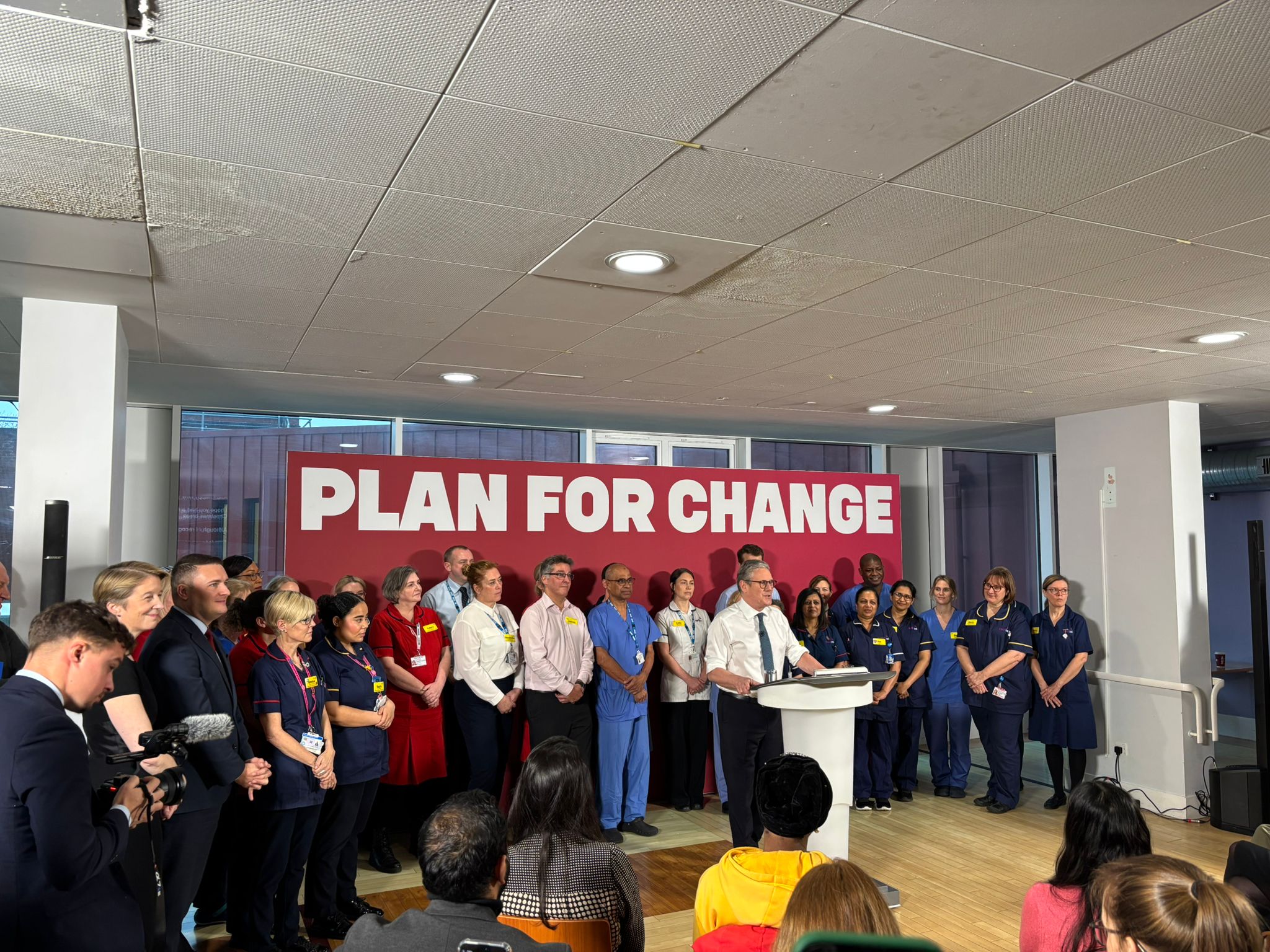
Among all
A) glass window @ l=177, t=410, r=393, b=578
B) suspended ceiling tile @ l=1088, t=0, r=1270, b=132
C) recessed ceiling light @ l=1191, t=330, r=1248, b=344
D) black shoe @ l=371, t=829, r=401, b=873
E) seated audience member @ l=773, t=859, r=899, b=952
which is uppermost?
suspended ceiling tile @ l=1088, t=0, r=1270, b=132

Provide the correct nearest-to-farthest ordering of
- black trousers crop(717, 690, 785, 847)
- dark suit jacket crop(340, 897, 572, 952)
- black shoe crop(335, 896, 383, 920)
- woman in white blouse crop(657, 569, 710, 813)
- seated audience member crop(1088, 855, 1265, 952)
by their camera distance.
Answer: seated audience member crop(1088, 855, 1265, 952)
dark suit jacket crop(340, 897, 572, 952)
black shoe crop(335, 896, 383, 920)
black trousers crop(717, 690, 785, 847)
woman in white blouse crop(657, 569, 710, 813)

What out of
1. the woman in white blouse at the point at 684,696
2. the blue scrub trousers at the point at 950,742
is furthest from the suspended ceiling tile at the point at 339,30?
the blue scrub trousers at the point at 950,742

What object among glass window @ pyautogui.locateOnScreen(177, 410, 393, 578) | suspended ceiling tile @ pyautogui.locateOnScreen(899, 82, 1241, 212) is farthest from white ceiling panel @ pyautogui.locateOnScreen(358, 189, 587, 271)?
glass window @ pyautogui.locateOnScreen(177, 410, 393, 578)

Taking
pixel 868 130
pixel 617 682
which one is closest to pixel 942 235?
pixel 868 130

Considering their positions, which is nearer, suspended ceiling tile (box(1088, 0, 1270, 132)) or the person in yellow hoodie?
suspended ceiling tile (box(1088, 0, 1270, 132))

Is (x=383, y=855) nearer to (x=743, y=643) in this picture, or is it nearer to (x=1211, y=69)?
(x=743, y=643)

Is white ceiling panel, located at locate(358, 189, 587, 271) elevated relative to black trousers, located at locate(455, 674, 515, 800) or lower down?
elevated

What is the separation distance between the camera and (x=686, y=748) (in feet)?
20.2

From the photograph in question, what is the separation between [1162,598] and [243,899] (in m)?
5.90

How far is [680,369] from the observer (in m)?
5.43

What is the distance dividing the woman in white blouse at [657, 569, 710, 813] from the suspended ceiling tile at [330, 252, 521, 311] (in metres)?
2.85

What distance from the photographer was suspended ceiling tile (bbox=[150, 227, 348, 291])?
3082 mm

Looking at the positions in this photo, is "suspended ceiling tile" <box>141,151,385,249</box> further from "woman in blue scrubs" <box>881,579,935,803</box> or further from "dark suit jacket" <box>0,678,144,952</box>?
"woman in blue scrubs" <box>881,579,935,803</box>

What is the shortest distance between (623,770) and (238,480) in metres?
3.71
